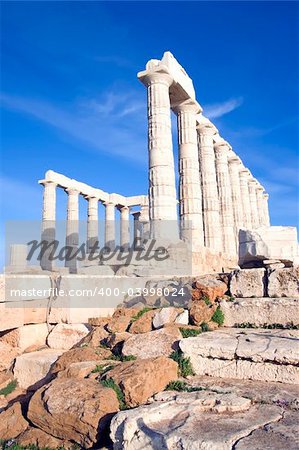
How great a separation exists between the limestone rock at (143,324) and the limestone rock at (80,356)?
744mm

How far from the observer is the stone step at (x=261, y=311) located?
6820 mm

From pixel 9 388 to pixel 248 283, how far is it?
542 cm

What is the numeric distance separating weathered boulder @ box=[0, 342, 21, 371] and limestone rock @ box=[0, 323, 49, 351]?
0.35ft

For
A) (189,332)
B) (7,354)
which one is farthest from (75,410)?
(7,354)

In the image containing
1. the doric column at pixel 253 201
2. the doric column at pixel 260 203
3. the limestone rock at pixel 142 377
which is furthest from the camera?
the doric column at pixel 260 203

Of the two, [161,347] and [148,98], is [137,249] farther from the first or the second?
[161,347]

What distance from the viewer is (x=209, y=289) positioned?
→ 792cm

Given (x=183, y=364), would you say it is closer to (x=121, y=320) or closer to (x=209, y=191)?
(x=121, y=320)

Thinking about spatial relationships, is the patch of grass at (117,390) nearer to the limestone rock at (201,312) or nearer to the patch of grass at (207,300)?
the limestone rock at (201,312)

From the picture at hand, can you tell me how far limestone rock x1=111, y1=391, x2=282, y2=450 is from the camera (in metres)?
3.38

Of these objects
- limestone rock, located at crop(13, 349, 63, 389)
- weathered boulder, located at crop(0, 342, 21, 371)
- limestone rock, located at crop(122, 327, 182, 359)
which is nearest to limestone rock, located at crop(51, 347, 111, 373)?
limestone rock, located at crop(122, 327, 182, 359)

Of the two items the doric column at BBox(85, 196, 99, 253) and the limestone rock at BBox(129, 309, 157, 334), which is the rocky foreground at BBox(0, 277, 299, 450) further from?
the doric column at BBox(85, 196, 99, 253)

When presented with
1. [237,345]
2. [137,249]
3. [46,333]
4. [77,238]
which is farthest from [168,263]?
[77,238]

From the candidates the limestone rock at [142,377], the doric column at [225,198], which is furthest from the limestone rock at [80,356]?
the doric column at [225,198]
